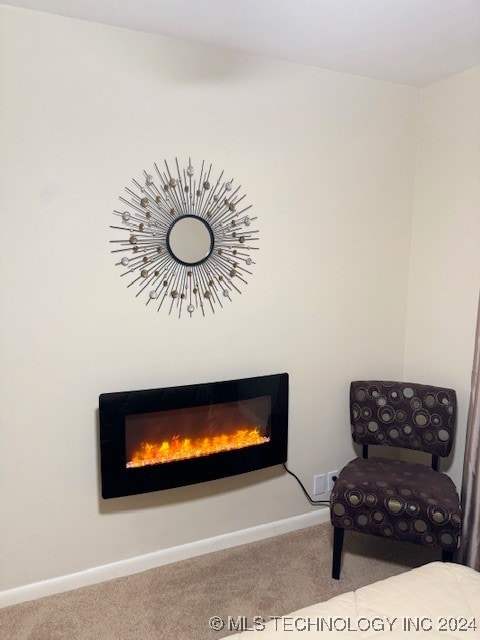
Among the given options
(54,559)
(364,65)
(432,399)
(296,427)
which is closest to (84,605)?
(54,559)

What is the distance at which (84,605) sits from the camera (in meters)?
2.25

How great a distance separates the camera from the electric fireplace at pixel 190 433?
229 cm

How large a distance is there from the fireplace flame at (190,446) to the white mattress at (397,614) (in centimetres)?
108

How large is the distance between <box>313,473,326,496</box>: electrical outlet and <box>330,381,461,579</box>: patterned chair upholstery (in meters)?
0.29

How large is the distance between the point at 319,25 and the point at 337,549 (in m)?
2.34

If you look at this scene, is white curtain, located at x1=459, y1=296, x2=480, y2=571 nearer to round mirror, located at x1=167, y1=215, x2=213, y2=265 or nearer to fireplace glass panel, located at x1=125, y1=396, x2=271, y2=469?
fireplace glass panel, located at x1=125, y1=396, x2=271, y2=469

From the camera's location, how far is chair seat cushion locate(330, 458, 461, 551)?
89.0 inches

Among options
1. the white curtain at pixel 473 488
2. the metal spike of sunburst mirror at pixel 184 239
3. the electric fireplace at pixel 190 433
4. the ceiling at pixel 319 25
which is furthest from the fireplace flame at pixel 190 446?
the ceiling at pixel 319 25

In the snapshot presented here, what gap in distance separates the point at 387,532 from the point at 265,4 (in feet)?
7.49

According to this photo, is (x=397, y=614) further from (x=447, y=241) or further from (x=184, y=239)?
(x=447, y=241)

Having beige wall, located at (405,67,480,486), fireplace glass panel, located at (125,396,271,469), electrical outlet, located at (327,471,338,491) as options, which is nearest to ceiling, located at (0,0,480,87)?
beige wall, located at (405,67,480,486)

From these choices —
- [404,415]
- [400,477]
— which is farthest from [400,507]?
[404,415]

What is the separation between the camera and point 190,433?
8.15 ft

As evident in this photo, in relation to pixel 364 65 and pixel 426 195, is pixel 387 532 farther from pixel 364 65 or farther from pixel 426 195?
pixel 364 65
